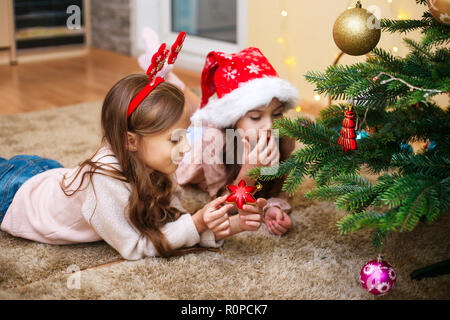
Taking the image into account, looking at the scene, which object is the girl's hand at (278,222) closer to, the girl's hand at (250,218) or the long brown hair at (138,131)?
the girl's hand at (250,218)

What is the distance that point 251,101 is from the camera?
1360mm

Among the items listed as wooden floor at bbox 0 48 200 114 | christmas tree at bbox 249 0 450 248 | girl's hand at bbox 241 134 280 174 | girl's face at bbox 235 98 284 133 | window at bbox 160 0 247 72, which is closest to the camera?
christmas tree at bbox 249 0 450 248

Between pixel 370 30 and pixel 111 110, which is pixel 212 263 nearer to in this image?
pixel 111 110

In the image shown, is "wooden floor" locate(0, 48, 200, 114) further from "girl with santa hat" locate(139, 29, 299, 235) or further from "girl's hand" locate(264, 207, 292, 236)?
"girl's hand" locate(264, 207, 292, 236)

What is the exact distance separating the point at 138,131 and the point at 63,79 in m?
2.16

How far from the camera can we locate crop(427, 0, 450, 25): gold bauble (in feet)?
2.93

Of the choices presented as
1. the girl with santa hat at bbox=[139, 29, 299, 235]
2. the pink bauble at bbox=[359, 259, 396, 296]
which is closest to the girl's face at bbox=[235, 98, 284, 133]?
the girl with santa hat at bbox=[139, 29, 299, 235]

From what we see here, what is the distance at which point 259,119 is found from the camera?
1421 mm

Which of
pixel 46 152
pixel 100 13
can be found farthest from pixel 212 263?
pixel 100 13

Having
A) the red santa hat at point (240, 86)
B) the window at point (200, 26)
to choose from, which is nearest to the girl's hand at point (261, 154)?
the red santa hat at point (240, 86)

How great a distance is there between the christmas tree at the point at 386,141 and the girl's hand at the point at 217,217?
100 mm

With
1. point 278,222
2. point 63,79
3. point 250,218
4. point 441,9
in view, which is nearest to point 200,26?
point 63,79

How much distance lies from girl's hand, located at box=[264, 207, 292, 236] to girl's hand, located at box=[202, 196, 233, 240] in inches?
7.4

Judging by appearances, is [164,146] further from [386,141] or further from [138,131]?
[386,141]
